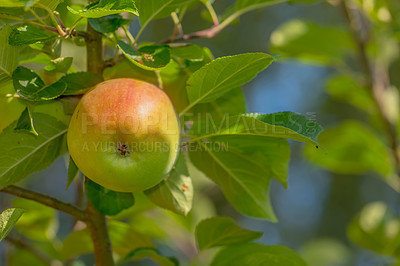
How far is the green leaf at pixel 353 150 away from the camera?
1.78m

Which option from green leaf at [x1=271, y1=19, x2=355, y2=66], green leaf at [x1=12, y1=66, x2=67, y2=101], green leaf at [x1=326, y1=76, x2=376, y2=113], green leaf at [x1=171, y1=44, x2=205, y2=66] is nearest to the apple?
green leaf at [x1=12, y1=66, x2=67, y2=101]

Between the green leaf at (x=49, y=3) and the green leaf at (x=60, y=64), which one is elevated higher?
the green leaf at (x=49, y=3)

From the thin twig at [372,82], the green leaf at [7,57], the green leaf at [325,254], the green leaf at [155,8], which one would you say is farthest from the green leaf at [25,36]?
the green leaf at [325,254]

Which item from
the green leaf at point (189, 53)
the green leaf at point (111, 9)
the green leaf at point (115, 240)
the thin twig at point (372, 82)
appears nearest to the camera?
the green leaf at point (111, 9)

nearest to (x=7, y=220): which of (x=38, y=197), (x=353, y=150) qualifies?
(x=38, y=197)

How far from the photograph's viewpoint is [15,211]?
653 millimetres

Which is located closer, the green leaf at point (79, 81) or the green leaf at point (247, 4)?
the green leaf at point (79, 81)

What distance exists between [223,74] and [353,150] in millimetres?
1239

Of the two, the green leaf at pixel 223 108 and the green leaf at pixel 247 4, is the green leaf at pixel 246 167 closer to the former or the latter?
the green leaf at pixel 223 108

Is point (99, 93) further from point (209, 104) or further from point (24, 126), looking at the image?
point (209, 104)

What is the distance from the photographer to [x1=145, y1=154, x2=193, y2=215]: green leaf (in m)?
0.84

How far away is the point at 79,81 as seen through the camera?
0.76 meters

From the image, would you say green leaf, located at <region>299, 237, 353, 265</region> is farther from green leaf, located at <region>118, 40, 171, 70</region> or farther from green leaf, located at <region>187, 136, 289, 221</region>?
green leaf, located at <region>118, 40, 171, 70</region>

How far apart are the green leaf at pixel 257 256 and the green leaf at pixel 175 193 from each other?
0.15m
